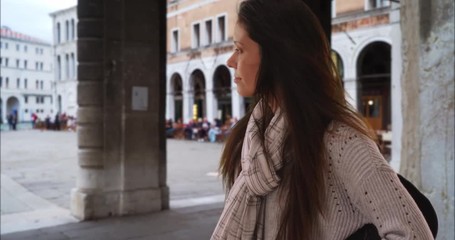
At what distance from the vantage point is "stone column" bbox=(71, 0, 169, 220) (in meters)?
6.12

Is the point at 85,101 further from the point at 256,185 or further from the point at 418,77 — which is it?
the point at 256,185

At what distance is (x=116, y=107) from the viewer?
6.23 meters

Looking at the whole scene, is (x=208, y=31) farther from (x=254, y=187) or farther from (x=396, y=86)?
(x=254, y=187)

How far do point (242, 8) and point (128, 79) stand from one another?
525 cm

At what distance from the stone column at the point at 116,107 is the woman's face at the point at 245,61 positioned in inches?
205

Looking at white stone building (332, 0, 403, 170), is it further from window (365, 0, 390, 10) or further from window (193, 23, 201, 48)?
window (193, 23, 201, 48)

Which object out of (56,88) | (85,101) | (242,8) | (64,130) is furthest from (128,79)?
(56,88)

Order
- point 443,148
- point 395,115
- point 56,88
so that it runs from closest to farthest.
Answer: point 443,148
point 395,115
point 56,88

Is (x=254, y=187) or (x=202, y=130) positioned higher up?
(x=254, y=187)

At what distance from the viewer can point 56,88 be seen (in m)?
51.2

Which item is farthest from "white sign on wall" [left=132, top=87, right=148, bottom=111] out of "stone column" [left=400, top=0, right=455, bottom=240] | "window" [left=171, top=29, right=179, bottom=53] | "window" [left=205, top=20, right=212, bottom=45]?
"window" [left=171, top=29, right=179, bottom=53]

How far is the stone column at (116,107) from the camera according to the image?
6.12 meters

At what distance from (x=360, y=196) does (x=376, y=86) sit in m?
25.7

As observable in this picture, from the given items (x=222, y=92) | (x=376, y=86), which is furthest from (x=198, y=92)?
(x=376, y=86)
